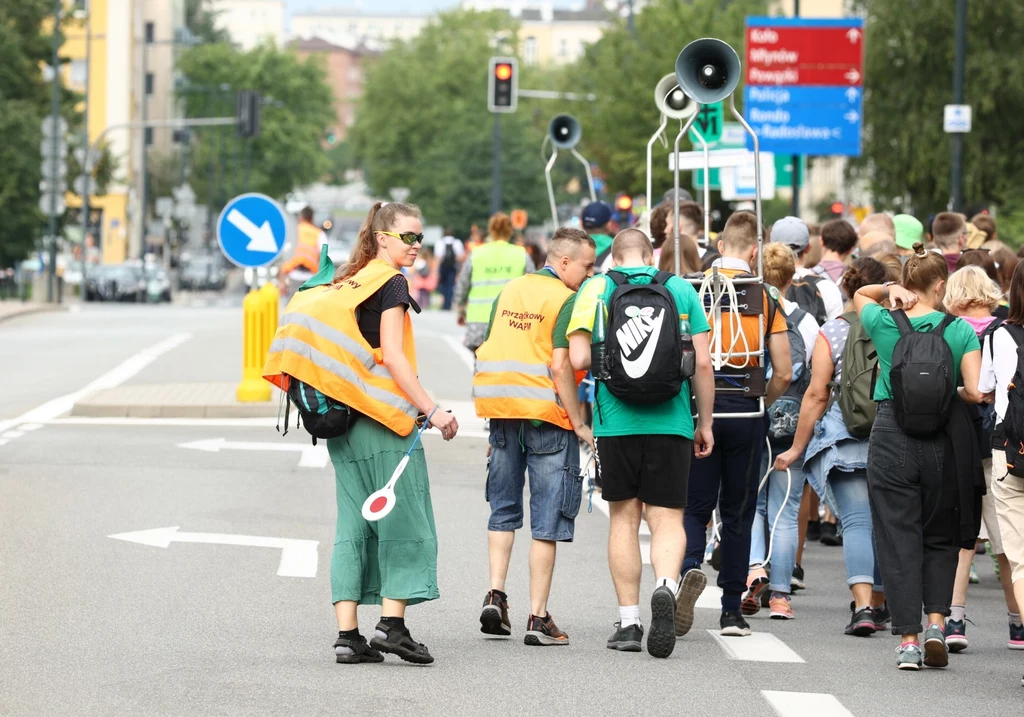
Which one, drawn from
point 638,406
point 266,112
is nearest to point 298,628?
point 638,406

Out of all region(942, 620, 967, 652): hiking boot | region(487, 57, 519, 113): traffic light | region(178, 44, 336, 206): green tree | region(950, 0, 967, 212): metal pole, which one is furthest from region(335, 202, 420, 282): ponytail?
region(178, 44, 336, 206): green tree

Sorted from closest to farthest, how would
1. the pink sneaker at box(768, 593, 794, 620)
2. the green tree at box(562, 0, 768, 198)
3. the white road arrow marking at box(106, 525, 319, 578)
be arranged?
1. the pink sneaker at box(768, 593, 794, 620)
2. the white road arrow marking at box(106, 525, 319, 578)
3. the green tree at box(562, 0, 768, 198)

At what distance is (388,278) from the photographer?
26.9 ft

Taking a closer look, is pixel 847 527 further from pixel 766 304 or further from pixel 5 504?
pixel 5 504

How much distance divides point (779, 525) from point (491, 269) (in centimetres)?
672

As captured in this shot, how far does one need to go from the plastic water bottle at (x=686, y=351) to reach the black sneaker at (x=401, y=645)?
153 cm

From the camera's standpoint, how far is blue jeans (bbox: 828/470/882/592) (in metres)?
9.84

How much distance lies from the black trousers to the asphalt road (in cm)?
32

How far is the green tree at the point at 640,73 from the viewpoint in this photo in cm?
4481

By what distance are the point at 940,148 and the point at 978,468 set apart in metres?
34.8

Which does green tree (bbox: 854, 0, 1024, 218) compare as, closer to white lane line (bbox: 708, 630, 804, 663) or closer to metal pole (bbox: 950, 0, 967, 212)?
metal pole (bbox: 950, 0, 967, 212)

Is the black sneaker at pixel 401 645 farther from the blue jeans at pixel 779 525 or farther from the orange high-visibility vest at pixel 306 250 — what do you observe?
the orange high-visibility vest at pixel 306 250

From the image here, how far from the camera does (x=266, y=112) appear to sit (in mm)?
124625

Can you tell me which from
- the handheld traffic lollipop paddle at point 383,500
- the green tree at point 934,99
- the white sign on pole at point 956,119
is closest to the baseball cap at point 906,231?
the handheld traffic lollipop paddle at point 383,500
